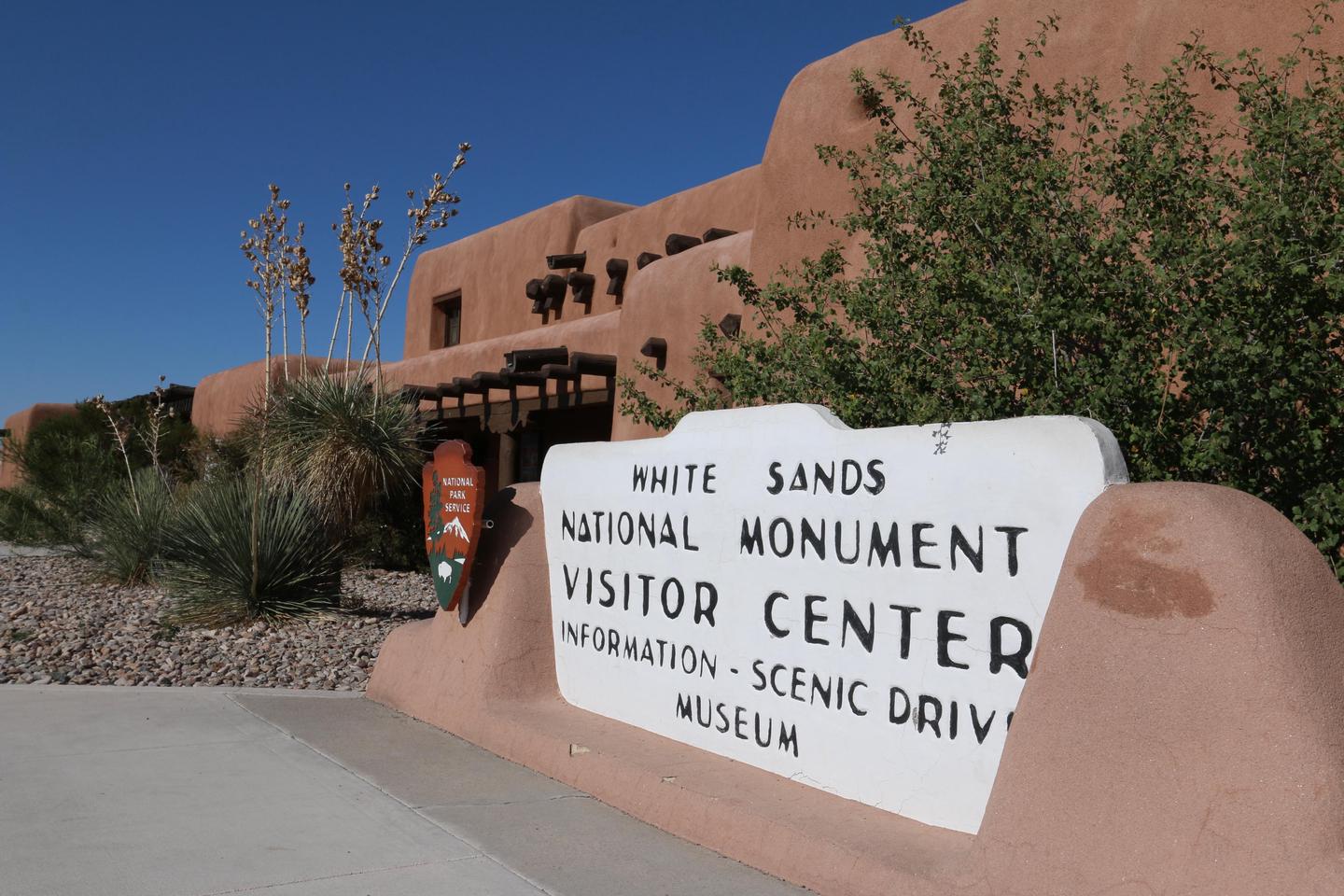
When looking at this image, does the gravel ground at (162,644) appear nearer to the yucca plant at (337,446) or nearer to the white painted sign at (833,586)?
the yucca plant at (337,446)

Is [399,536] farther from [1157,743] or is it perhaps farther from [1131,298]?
[1157,743]

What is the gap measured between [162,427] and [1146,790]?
23.5 meters

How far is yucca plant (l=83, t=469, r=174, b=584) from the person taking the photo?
1409 cm

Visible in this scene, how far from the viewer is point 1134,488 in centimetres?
377

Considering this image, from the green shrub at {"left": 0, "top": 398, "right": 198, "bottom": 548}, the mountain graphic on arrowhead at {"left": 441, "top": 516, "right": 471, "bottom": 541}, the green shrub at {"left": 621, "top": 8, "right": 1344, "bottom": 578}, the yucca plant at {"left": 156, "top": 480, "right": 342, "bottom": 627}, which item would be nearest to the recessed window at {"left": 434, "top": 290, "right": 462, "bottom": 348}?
the green shrub at {"left": 0, "top": 398, "right": 198, "bottom": 548}

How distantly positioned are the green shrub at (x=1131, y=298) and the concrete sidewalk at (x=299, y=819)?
2.57 m

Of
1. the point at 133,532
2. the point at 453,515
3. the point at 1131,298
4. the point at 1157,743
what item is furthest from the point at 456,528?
the point at 133,532

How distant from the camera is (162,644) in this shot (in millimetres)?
9992

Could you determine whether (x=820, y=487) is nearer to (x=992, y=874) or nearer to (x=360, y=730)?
(x=992, y=874)

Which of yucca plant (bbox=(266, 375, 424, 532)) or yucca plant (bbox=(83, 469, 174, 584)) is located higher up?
yucca plant (bbox=(266, 375, 424, 532))

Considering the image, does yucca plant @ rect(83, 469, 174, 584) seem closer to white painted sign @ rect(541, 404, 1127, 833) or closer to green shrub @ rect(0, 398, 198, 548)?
green shrub @ rect(0, 398, 198, 548)

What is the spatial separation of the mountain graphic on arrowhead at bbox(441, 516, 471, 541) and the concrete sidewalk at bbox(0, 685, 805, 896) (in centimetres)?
115

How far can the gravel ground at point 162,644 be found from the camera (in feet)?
29.0

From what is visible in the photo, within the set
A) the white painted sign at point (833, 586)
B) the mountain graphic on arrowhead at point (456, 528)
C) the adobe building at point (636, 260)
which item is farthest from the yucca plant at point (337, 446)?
the white painted sign at point (833, 586)
